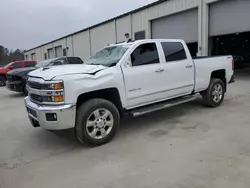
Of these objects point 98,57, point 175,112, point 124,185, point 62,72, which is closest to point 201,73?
point 175,112

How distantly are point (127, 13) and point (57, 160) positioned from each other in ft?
64.7

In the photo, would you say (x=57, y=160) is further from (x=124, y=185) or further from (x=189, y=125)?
(x=189, y=125)

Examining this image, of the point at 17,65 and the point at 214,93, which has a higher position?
the point at 17,65

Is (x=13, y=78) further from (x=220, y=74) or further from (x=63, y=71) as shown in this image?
(x=220, y=74)

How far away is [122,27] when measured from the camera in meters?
22.9

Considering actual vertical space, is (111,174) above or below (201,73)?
below

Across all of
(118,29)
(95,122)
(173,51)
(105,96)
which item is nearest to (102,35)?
(118,29)

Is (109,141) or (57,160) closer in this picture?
(57,160)

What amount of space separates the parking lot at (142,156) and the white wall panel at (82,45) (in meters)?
24.7

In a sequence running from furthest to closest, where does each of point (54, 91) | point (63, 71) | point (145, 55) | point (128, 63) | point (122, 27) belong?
point (122, 27) < point (145, 55) < point (128, 63) < point (63, 71) < point (54, 91)

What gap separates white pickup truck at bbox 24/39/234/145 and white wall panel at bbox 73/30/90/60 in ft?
78.9

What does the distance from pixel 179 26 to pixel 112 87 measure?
1399cm

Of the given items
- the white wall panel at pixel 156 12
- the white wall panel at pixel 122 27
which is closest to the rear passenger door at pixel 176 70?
the white wall panel at pixel 156 12

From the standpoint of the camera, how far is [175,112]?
674 centimetres
